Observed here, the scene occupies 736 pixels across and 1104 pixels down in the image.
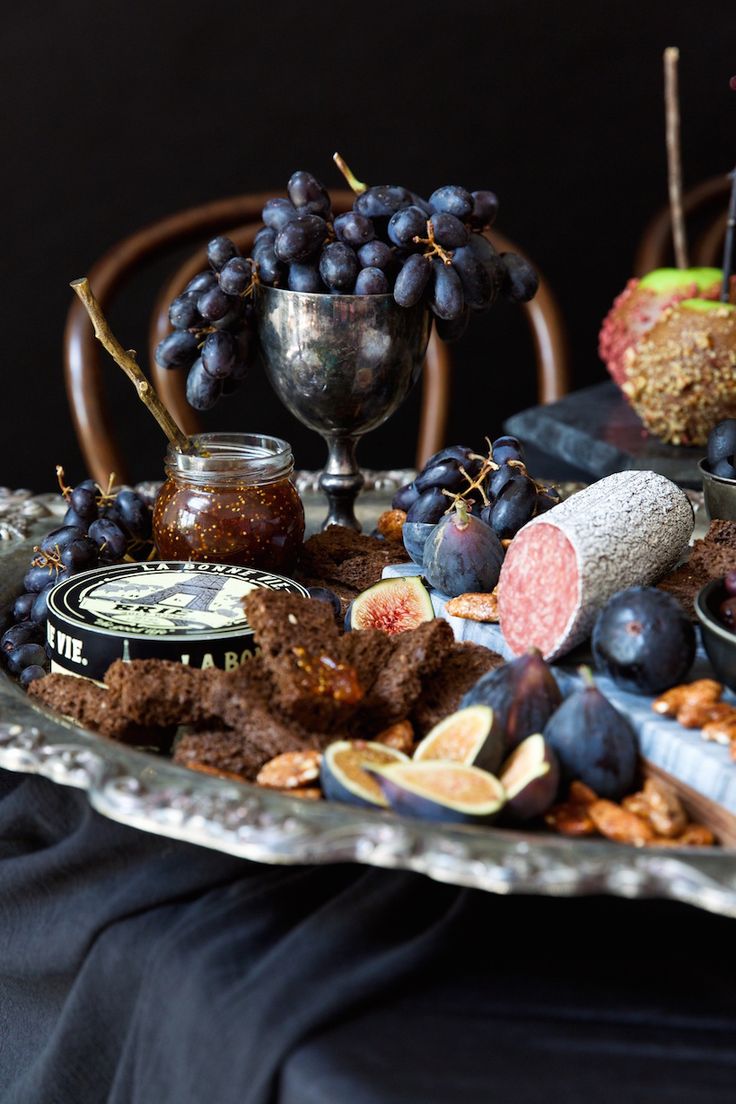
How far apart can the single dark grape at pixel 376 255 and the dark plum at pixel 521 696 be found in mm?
460

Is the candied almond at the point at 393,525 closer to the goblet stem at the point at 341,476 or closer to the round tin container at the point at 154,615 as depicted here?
the goblet stem at the point at 341,476

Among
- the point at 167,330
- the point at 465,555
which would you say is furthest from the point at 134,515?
the point at 167,330

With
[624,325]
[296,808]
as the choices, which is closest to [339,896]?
[296,808]

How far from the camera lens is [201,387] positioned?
3.96ft

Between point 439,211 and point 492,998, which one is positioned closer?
point 492,998

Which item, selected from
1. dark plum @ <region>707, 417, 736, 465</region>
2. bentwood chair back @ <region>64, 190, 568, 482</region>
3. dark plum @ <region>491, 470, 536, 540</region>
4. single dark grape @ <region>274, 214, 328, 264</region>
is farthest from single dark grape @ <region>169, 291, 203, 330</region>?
bentwood chair back @ <region>64, 190, 568, 482</region>

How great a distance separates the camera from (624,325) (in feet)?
6.26

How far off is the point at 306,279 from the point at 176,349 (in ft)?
0.48

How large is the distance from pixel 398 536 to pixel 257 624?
0.41 meters

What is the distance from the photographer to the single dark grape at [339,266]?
112cm

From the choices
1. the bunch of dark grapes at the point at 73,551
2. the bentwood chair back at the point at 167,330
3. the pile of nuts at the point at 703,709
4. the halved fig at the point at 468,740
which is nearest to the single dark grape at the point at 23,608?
the bunch of dark grapes at the point at 73,551

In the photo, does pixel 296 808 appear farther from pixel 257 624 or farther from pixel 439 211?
pixel 439 211

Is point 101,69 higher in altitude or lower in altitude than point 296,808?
higher

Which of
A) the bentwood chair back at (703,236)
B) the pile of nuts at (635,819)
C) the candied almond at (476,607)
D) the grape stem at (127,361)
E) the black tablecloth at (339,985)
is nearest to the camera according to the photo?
the black tablecloth at (339,985)
